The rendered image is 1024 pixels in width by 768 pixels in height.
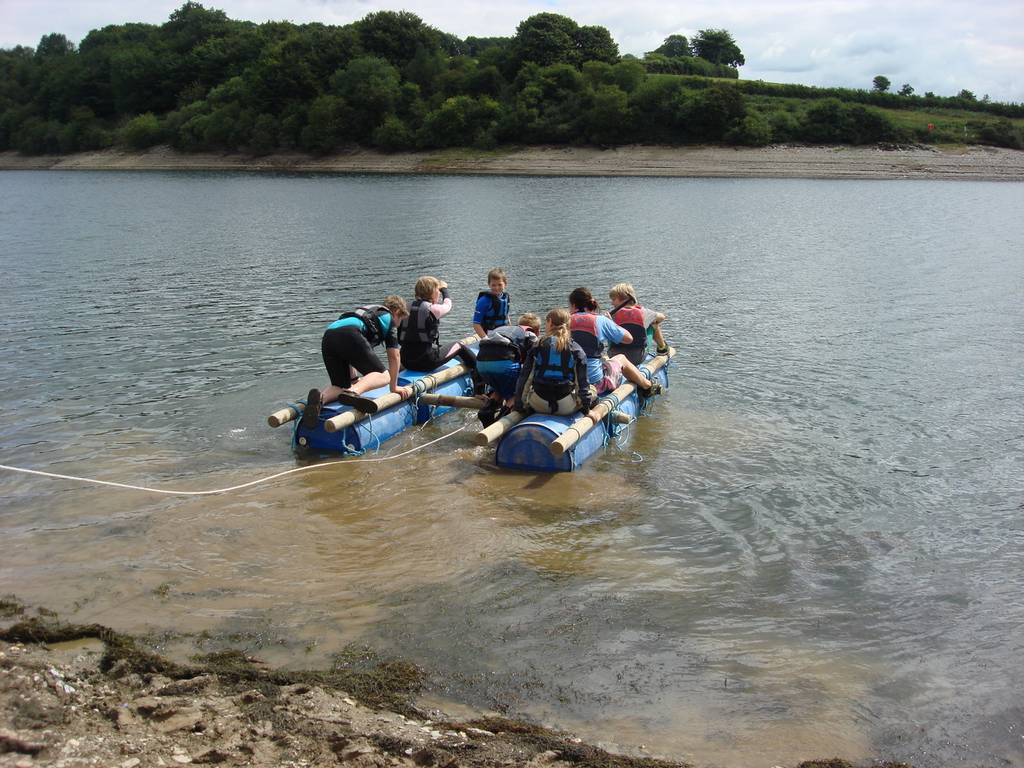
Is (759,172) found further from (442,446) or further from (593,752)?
(593,752)

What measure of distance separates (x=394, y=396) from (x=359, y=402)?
0.83 m

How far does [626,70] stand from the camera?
267 ft

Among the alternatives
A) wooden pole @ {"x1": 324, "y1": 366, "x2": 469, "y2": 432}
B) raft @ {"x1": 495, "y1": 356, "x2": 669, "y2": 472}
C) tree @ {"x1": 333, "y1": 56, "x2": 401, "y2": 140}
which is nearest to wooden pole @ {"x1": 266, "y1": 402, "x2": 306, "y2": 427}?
wooden pole @ {"x1": 324, "y1": 366, "x2": 469, "y2": 432}

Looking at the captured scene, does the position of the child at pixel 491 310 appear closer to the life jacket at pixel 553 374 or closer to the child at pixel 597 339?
the child at pixel 597 339

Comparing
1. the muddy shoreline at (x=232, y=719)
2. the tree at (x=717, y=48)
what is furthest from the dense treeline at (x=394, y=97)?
the muddy shoreline at (x=232, y=719)

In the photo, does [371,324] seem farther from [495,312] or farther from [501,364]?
[495,312]

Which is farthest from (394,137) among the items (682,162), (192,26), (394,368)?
(394,368)

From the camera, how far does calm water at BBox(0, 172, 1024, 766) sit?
6617 millimetres

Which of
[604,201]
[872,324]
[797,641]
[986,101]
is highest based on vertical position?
[986,101]

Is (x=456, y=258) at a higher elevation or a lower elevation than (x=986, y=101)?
lower

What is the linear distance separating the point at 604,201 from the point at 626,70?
41379 mm

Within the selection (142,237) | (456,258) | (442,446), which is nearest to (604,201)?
(456,258)

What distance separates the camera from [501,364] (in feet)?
39.1

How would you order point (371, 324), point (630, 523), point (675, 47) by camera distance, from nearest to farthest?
point (630, 523) → point (371, 324) → point (675, 47)
